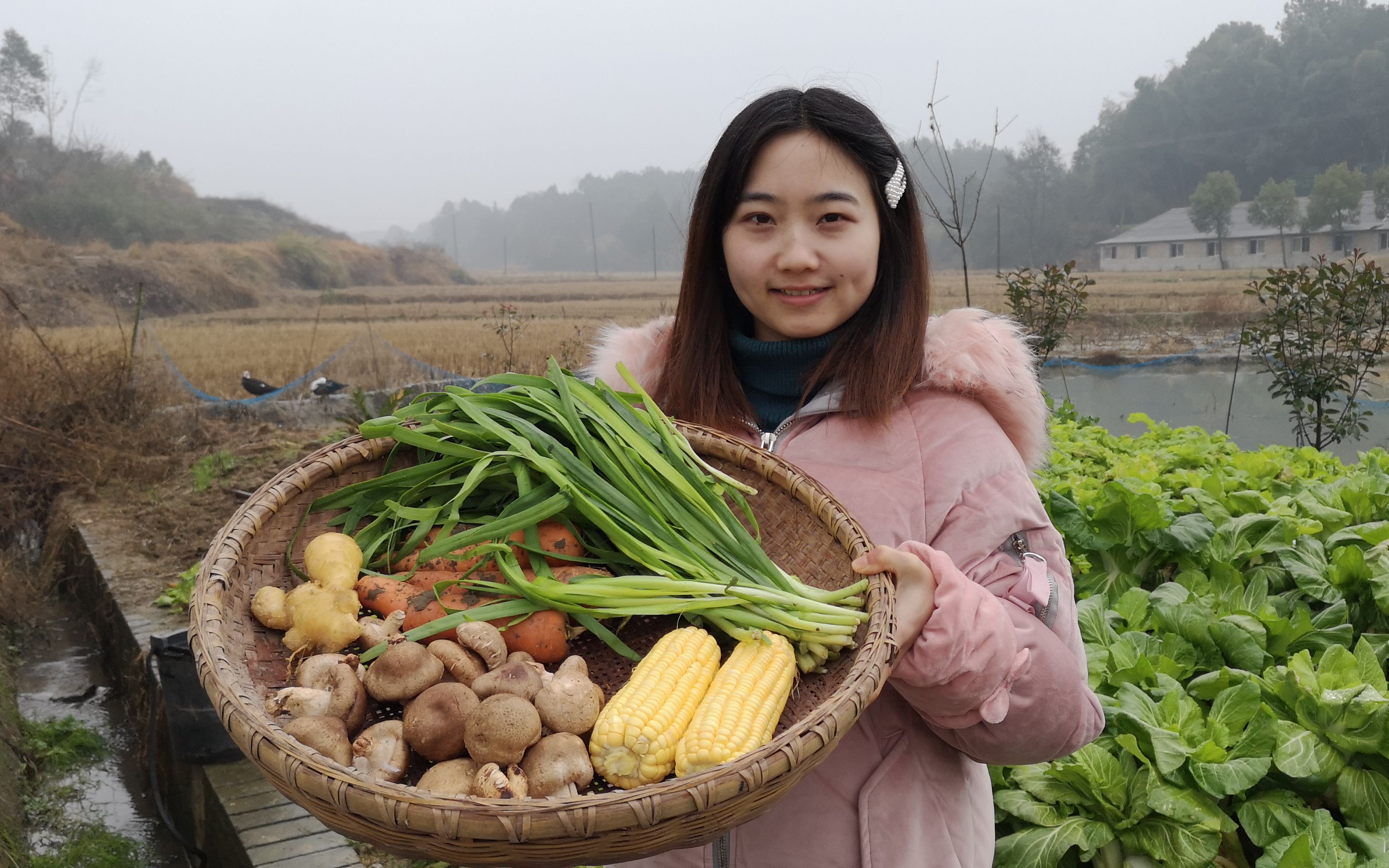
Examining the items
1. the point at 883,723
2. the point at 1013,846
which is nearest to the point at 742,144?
the point at 883,723

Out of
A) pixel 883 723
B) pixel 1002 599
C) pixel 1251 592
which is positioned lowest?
pixel 1251 592

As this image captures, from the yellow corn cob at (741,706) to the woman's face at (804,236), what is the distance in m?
0.58

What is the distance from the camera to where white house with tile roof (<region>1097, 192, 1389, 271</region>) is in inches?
306

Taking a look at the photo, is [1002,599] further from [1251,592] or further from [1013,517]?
[1251,592]

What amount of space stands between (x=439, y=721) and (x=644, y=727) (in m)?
0.27

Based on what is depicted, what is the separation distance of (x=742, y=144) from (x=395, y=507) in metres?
0.88

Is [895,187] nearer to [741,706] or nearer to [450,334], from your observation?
[741,706]

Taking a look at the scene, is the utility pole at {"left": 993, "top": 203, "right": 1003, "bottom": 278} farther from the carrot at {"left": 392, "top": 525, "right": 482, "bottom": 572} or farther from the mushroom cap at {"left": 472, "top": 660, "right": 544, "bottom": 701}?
the mushroom cap at {"left": 472, "top": 660, "right": 544, "bottom": 701}

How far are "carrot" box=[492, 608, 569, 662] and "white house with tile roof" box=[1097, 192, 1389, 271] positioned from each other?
25.7ft

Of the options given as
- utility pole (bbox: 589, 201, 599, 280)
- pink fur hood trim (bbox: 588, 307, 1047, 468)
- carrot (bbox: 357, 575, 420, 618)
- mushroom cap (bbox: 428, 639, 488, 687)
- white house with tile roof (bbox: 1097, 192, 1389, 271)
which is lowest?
mushroom cap (bbox: 428, 639, 488, 687)

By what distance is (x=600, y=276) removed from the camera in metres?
38.9

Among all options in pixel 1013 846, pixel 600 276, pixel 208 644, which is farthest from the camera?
pixel 600 276

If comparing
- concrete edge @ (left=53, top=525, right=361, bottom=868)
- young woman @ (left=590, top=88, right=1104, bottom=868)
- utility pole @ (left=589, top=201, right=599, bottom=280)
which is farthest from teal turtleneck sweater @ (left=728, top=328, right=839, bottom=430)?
utility pole @ (left=589, top=201, right=599, bottom=280)

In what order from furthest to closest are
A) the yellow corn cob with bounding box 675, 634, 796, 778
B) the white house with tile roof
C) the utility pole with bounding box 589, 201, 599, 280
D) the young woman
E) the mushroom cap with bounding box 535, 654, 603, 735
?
the utility pole with bounding box 589, 201, 599, 280, the white house with tile roof, the young woman, the mushroom cap with bounding box 535, 654, 603, 735, the yellow corn cob with bounding box 675, 634, 796, 778
